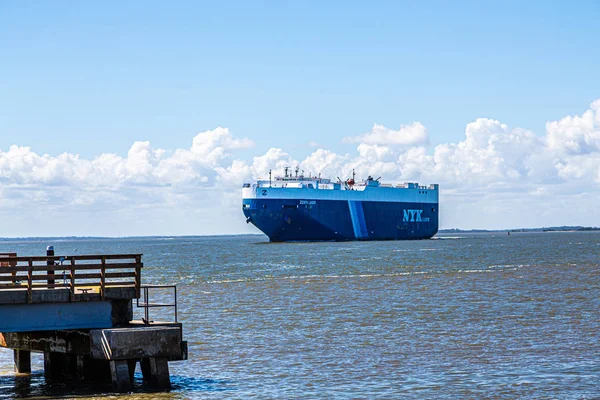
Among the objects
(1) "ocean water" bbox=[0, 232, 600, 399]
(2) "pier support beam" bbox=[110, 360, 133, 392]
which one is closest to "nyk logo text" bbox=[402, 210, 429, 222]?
(1) "ocean water" bbox=[0, 232, 600, 399]

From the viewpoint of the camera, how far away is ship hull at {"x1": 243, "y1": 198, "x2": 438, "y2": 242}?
129875mm

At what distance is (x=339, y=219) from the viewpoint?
140250 mm

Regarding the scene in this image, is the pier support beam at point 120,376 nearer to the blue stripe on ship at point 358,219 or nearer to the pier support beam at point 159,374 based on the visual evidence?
the pier support beam at point 159,374

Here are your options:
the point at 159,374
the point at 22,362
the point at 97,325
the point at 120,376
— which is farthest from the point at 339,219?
the point at 120,376

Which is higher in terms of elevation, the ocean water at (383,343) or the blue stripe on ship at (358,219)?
the blue stripe on ship at (358,219)

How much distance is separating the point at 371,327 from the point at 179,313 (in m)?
9.06

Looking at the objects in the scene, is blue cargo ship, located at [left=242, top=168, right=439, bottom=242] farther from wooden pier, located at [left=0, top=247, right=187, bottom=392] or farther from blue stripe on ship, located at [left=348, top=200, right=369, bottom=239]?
wooden pier, located at [left=0, top=247, right=187, bottom=392]

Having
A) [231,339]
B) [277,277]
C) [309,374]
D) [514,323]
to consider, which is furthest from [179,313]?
[277,277]

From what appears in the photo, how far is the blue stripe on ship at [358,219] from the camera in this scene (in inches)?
5645

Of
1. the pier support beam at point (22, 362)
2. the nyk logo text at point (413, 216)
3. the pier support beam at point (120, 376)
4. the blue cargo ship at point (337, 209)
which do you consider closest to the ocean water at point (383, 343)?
the pier support beam at point (120, 376)

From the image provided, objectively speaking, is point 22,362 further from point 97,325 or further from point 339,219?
point 339,219

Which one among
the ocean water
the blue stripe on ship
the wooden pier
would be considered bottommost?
the ocean water

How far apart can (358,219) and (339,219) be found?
680 cm

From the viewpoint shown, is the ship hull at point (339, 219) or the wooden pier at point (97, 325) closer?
the wooden pier at point (97, 325)
